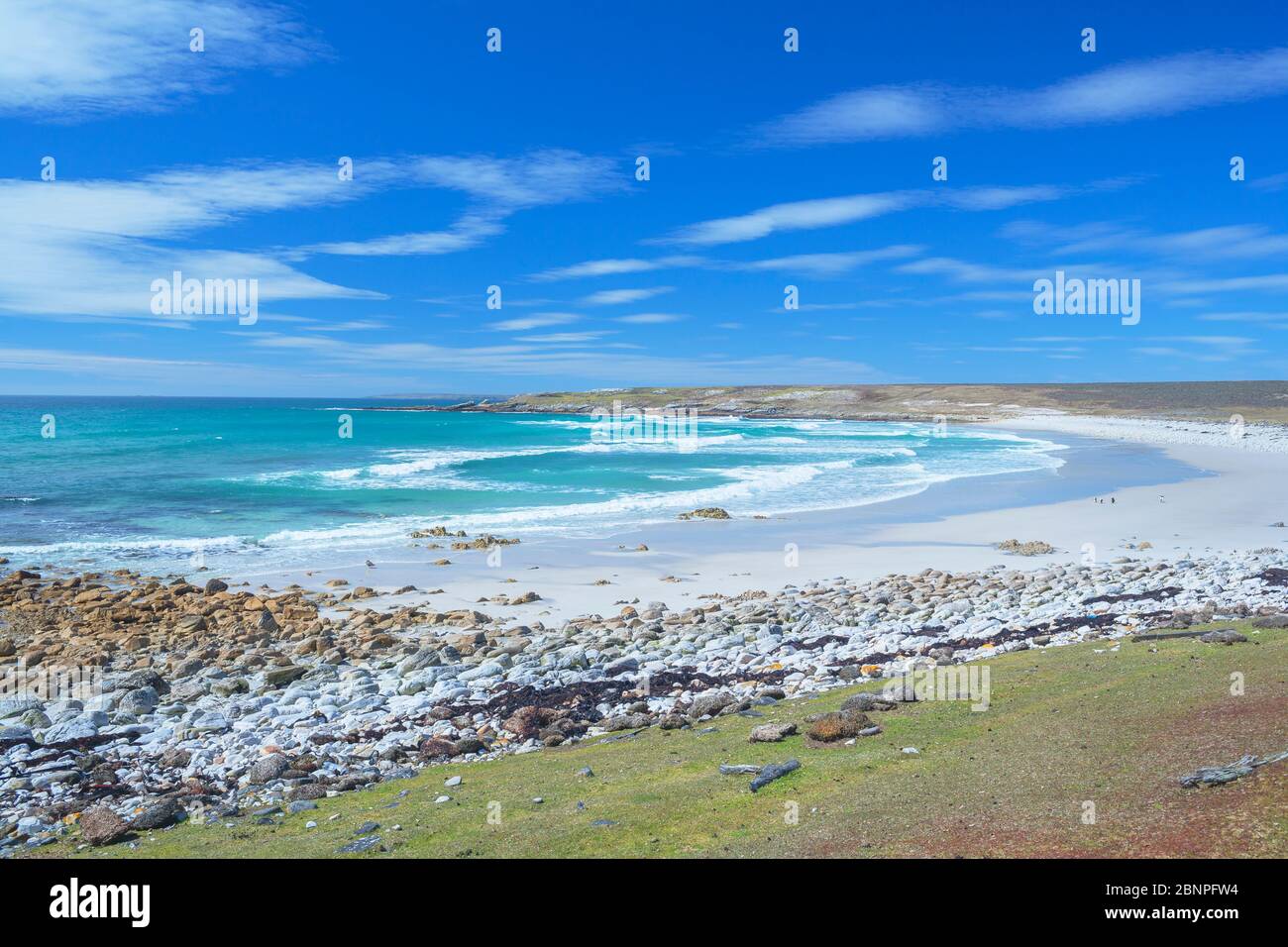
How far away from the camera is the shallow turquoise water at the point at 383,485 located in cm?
2897

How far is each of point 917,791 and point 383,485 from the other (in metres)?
39.8

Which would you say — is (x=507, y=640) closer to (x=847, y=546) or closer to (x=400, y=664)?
(x=400, y=664)

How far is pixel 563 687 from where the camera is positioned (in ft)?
41.6

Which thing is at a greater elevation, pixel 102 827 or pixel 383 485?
pixel 383 485

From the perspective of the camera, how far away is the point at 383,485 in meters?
43.3

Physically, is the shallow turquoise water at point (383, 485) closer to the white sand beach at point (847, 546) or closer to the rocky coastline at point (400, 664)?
the white sand beach at point (847, 546)

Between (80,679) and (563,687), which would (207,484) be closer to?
(80,679)

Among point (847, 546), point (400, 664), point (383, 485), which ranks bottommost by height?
point (400, 664)

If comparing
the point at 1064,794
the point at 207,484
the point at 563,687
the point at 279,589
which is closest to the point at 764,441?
the point at 207,484

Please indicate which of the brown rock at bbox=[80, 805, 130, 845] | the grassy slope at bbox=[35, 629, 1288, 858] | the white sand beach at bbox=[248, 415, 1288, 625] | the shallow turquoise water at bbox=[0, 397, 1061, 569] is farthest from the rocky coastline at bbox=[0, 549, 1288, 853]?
the shallow turquoise water at bbox=[0, 397, 1061, 569]

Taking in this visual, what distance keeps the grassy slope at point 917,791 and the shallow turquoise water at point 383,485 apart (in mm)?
18382

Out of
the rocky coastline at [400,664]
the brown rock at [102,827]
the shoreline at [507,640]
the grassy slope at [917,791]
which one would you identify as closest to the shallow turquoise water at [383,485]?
the shoreline at [507,640]

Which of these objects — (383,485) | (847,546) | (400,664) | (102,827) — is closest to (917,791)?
(102,827)

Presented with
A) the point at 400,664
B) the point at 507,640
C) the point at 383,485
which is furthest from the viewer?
the point at 383,485
